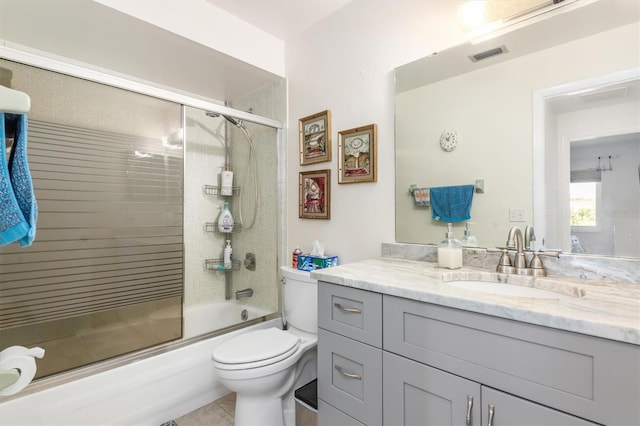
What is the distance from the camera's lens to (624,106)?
3.49 ft

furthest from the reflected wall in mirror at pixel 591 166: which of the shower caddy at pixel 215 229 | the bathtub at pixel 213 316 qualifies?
the shower caddy at pixel 215 229

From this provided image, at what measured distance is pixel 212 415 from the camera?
1.71 metres

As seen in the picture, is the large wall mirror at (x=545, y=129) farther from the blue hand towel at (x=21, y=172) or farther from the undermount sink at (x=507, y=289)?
the blue hand towel at (x=21, y=172)

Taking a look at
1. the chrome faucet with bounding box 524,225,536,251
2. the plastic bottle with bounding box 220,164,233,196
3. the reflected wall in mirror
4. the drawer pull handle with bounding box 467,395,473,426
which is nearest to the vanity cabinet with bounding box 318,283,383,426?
the drawer pull handle with bounding box 467,395,473,426

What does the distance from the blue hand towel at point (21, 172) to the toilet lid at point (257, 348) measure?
92 cm

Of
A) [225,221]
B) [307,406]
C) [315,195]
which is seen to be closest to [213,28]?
[315,195]

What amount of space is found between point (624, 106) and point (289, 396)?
192 cm

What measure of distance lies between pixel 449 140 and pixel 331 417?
1.34 m

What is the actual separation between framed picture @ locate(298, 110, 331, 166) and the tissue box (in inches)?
25.5

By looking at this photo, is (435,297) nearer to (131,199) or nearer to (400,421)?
(400,421)

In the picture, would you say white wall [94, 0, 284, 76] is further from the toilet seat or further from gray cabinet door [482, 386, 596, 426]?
gray cabinet door [482, 386, 596, 426]

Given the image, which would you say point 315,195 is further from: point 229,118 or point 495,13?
point 495,13

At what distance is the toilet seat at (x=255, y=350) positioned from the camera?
1.38 metres

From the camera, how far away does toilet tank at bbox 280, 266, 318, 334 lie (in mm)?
1777
